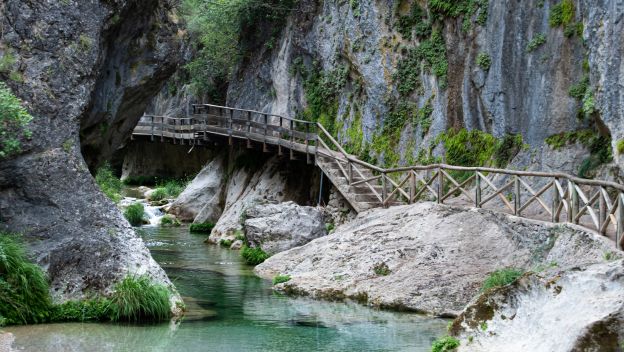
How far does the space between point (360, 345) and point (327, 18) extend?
830 inches

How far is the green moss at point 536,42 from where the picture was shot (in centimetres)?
2112

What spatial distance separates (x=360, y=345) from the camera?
39.6 ft

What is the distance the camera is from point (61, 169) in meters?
13.9

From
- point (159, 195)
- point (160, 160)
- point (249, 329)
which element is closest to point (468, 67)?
point (249, 329)

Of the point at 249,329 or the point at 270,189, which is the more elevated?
the point at 270,189

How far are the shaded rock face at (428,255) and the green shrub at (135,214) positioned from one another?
16547 mm

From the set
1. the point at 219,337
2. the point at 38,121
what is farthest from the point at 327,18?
the point at 219,337

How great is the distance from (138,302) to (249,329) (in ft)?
6.15

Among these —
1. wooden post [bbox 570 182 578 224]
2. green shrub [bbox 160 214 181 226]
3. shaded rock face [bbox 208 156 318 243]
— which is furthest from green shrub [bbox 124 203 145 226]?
wooden post [bbox 570 182 578 224]

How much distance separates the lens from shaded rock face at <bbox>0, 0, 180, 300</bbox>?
44.1 feet

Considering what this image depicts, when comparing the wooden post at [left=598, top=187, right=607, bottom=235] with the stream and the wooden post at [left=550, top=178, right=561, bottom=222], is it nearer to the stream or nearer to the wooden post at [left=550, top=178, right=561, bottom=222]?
the wooden post at [left=550, top=178, right=561, bottom=222]

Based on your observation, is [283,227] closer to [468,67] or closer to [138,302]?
[468,67]

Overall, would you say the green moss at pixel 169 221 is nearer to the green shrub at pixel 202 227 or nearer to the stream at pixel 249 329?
the green shrub at pixel 202 227

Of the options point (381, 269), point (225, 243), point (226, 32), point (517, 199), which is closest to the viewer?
point (517, 199)
